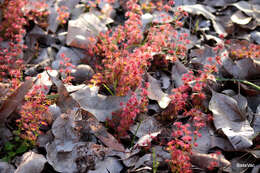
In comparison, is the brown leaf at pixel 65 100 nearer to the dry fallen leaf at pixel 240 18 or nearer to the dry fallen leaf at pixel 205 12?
the dry fallen leaf at pixel 205 12

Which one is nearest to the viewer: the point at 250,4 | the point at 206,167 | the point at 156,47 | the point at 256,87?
the point at 206,167

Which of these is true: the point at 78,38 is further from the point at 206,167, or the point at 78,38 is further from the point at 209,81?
the point at 206,167

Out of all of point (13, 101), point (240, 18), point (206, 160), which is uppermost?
point (240, 18)

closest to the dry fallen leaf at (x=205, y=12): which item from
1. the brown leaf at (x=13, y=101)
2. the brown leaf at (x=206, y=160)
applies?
the brown leaf at (x=206, y=160)

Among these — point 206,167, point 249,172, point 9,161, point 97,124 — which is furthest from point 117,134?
point 249,172

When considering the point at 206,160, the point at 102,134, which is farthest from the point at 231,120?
the point at 102,134

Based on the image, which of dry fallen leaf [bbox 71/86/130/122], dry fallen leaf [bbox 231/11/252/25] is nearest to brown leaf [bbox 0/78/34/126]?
dry fallen leaf [bbox 71/86/130/122]

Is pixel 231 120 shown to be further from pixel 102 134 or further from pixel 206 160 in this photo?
pixel 102 134

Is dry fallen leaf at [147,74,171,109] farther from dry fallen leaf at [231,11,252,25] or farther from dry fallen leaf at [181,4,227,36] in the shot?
dry fallen leaf at [231,11,252,25]
